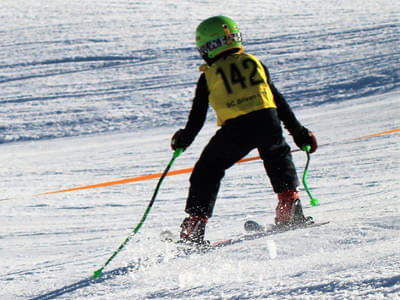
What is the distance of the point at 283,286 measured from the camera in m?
2.06

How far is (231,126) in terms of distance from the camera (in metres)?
3.20

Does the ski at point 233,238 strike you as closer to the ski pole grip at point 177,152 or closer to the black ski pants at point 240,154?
the black ski pants at point 240,154

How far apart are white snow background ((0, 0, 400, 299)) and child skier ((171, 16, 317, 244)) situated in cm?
30

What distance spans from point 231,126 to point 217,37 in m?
0.52

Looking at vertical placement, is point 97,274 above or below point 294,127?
below

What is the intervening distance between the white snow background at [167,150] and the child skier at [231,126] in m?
0.30

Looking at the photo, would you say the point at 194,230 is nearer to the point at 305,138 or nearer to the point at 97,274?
the point at 97,274

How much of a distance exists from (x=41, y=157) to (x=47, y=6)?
13.4m

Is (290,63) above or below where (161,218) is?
above

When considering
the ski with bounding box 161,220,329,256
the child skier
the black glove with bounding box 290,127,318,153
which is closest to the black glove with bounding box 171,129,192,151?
the child skier

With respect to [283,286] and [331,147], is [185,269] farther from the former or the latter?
[331,147]

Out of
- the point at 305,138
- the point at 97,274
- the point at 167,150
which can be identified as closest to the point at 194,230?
the point at 97,274

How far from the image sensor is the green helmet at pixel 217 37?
3287mm

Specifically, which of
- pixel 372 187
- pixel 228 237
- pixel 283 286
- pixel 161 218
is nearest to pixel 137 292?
pixel 283 286
